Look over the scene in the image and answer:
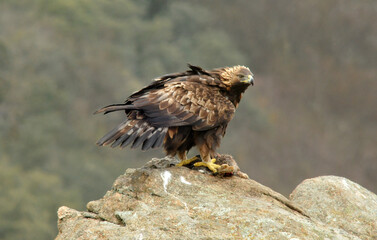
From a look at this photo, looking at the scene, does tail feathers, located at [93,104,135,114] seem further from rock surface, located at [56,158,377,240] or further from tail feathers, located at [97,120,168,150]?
rock surface, located at [56,158,377,240]

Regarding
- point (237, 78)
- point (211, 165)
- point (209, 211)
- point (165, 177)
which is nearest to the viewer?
point (209, 211)

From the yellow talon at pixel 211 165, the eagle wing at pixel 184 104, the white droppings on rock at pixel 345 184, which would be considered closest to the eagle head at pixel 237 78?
the eagle wing at pixel 184 104

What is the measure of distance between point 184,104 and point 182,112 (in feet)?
0.36

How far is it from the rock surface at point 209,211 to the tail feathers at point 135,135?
30cm

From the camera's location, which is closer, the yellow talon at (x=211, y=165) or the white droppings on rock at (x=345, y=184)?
the yellow talon at (x=211, y=165)

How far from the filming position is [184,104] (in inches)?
298

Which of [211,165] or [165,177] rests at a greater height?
[211,165]

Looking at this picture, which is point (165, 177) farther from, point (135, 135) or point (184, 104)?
point (184, 104)

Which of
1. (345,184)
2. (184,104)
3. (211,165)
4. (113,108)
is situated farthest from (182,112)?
(345,184)

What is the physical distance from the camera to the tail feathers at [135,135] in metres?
6.94

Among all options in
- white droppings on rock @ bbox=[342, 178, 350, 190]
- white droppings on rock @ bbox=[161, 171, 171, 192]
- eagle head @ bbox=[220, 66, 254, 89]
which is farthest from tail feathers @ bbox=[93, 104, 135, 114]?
white droppings on rock @ bbox=[342, 178, 350, 190]

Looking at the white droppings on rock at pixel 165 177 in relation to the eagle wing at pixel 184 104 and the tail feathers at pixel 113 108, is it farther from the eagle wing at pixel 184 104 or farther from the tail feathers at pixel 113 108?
the tail feathers at pixel 113 108

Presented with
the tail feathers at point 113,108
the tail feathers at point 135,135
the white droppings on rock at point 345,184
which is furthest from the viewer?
the white droppings on rock at point 345,184

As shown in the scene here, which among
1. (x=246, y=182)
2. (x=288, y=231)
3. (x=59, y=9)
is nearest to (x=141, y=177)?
(x=246, y=182)
